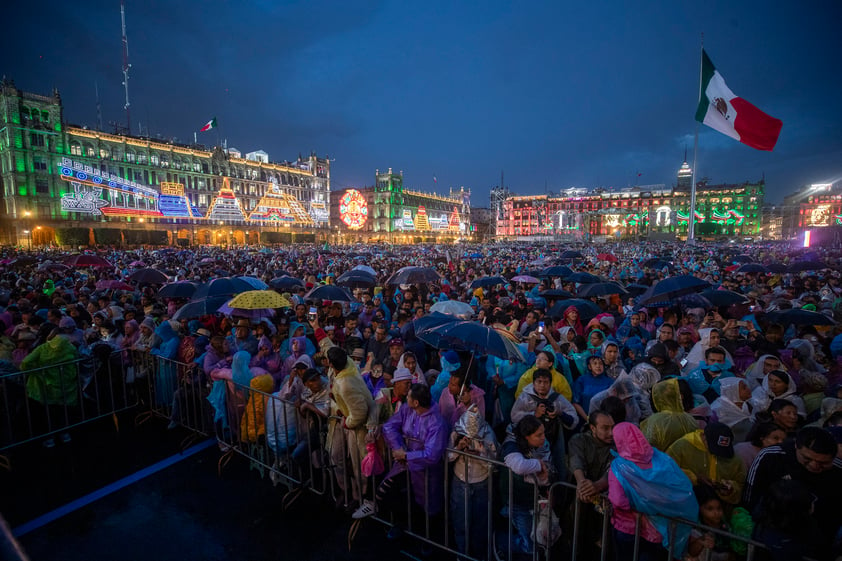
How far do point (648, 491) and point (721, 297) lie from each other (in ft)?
24.7

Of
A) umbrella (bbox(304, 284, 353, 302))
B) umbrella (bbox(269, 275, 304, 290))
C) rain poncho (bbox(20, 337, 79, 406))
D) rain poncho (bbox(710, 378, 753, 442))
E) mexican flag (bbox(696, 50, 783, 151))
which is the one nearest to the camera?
rain poncho (bbox(710, 378, 753, 442))

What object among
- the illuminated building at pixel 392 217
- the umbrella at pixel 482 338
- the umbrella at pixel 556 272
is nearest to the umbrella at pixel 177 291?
the umbrella at pixel 482 338

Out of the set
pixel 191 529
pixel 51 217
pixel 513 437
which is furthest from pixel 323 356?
pixel 51 217

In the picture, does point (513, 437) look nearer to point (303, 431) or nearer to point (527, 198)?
point (303, 431)

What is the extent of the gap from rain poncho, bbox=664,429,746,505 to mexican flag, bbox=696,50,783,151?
12.9 metres

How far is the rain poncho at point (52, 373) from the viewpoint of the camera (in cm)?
535

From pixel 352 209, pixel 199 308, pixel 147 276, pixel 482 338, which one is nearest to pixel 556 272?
pixel 482 338

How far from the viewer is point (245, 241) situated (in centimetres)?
6756

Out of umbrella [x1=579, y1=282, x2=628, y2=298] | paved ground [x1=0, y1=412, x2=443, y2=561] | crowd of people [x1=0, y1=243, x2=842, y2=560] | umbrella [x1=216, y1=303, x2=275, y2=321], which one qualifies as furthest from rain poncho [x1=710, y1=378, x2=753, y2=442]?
umbrella [x1=216, y1=303, x2=275, y2=321]

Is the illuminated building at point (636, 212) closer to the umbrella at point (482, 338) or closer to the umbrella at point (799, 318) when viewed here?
the umbrella at point (799, 318)

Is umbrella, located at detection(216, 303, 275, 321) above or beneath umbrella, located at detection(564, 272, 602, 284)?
beneath

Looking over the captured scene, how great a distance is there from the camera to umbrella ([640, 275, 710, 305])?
26.0ft

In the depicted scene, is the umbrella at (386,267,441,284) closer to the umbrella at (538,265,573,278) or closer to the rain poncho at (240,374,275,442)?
the umbrella at (538,265,573,278)

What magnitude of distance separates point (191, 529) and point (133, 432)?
8.96 ft
